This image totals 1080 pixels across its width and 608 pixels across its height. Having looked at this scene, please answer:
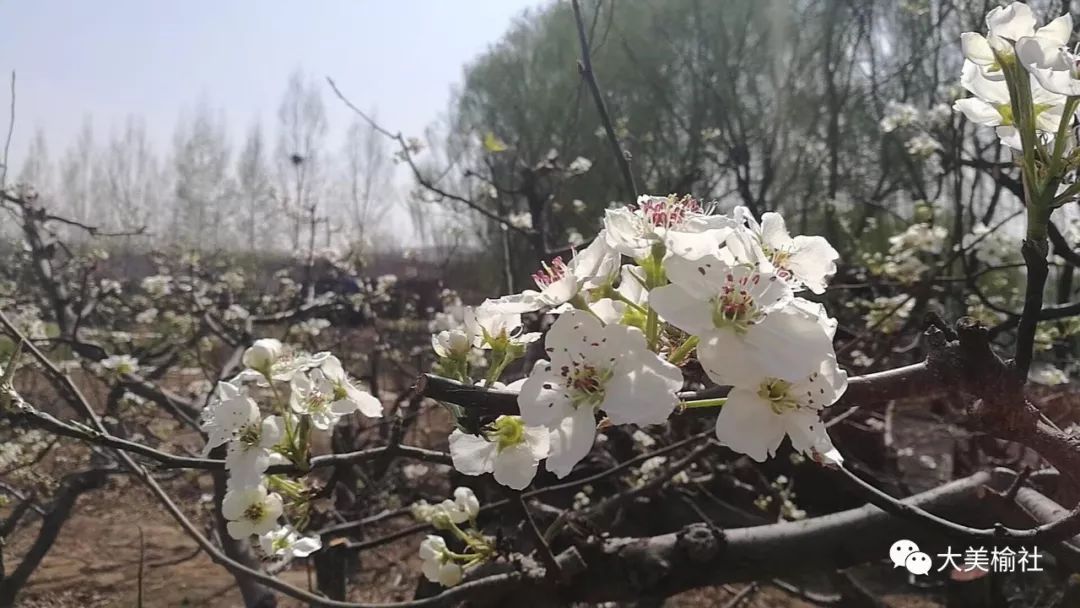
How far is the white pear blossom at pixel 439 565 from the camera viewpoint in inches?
45.9

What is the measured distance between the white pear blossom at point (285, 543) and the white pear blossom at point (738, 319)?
790 millimetres

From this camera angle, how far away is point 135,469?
1.53m

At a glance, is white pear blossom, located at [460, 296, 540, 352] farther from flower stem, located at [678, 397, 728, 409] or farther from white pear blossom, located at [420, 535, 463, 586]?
white pear blossom, located at [420, 535, 463, 586]

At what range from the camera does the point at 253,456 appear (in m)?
0.88

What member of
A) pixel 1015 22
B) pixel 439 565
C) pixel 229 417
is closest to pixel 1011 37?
pixel 1015 22

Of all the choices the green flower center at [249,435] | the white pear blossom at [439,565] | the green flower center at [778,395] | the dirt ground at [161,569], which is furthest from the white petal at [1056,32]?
the dirt ground at [161,569]

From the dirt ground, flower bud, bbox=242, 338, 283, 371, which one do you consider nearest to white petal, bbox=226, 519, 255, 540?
flower bud, bbox=242, 338, 283, 371

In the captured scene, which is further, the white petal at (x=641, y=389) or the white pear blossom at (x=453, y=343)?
the white pear blossom at (x=453, y=343)

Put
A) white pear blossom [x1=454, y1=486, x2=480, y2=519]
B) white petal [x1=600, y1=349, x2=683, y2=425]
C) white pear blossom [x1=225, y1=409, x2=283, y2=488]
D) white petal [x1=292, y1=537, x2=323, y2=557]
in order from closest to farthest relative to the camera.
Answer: white petal [x1=600, y1=349, x2=683, y2=425] < white pear blossom [x1=225, y1=409, x2=283, y2=488] < white petal [x1=292, y1=537, x2=323, y2=557] < white pear blossom [x1=454, y1=486, x2=480, y2=519]

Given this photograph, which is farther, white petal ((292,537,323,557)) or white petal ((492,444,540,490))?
white petal ((292,537,323,557))

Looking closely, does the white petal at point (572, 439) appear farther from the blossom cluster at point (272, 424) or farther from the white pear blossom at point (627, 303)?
the blossom cluster at point (272, 424)

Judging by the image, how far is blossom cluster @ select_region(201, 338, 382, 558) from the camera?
0.88m

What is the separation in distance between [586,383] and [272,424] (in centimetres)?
48
